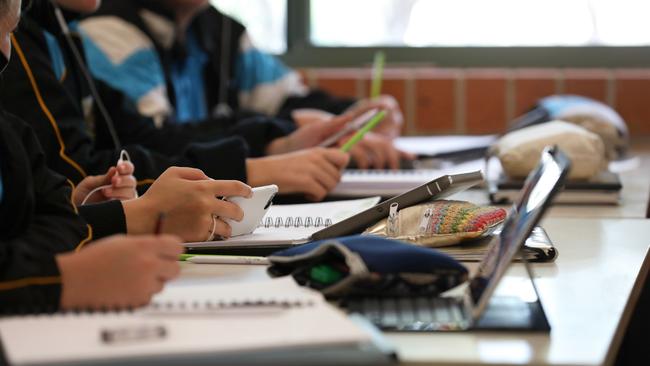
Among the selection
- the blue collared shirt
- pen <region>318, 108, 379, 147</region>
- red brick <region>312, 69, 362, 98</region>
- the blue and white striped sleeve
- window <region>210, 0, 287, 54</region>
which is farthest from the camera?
window <region>210, 0, 287, 54</region>

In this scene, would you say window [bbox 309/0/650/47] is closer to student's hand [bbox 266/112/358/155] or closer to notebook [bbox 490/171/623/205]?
student's hand [bbox 266/112/358/155]

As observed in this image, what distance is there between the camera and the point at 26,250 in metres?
0.87

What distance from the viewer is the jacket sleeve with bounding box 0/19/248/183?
4.66 feet

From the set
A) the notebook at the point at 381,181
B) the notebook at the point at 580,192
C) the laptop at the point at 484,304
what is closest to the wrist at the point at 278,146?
the notebook at the point at 381,181

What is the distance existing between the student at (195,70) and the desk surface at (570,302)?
0.71 meters

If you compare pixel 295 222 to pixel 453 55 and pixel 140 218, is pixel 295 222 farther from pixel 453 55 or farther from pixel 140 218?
pixel 453 55

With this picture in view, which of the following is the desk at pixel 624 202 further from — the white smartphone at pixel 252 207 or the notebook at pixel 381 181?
the white smartphone at pixel 252 207

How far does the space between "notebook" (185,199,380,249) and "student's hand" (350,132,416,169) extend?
53 cm

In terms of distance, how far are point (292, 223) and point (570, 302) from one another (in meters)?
0.42

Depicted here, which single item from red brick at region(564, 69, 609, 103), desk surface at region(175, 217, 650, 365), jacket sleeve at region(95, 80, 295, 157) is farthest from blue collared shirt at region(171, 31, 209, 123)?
desk surface at region(175, 217, 650, 365)

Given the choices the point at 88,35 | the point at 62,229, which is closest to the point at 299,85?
the point at 88,35

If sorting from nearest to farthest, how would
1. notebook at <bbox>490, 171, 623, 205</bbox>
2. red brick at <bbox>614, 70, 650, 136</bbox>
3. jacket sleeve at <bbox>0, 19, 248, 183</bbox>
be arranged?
jacket sleeve at <bbox>0, 19, 248, 183</bbox>, notebook at <bbox>490, 171, 623, 205</bbox>, red brick at <bbox>614, 70, 650, 136</bbox>

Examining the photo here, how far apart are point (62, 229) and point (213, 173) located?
406mm

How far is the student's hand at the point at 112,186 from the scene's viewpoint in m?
1.30
